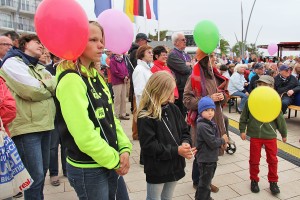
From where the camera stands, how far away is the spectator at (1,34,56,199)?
2539 mm

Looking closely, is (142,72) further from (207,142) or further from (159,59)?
(207,142)

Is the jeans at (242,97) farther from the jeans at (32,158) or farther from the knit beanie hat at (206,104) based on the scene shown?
the jeans at (32,158)

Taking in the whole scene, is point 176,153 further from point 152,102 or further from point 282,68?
point 282,68

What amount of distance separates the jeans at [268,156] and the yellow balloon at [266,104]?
519mm

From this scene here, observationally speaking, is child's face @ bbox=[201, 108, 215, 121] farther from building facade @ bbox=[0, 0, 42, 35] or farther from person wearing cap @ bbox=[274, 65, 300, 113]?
building facade @ bbox=[0, 0, 42, 35]

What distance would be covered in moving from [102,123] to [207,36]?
2.29 meters

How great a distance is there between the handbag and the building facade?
42.4 metres

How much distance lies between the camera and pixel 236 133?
637cm

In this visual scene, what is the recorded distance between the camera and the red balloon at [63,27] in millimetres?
1728

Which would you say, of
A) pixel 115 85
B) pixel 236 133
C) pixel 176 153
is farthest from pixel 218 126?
pixel 115 85

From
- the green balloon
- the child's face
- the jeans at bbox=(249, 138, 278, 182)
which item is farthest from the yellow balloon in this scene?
the green balloon

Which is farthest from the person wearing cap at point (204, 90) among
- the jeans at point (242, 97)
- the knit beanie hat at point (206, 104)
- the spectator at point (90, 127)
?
the jeans at point (242, 97)

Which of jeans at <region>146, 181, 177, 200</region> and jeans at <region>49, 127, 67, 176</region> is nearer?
jeans at <region>146, 181, 177, 200</region>

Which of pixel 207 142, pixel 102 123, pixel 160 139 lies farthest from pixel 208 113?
pixel 102 123
